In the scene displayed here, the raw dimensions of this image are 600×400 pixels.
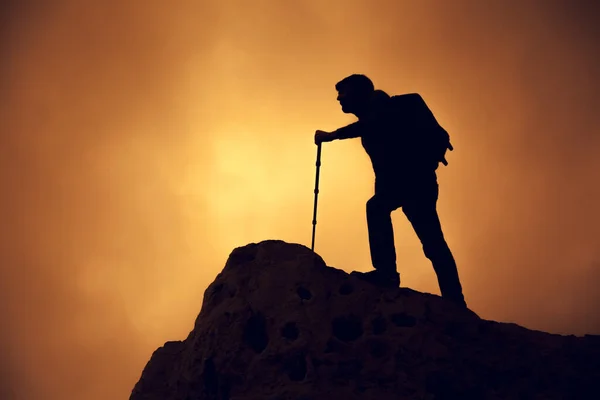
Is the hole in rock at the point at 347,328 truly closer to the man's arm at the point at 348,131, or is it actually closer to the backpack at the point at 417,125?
the man's arm at the point at 348,131

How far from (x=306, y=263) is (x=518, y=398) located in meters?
3.93

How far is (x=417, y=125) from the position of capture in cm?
1166

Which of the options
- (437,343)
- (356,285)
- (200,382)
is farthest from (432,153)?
(200,382)

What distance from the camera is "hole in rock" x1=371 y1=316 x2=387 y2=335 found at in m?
9.86

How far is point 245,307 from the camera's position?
10.1 metres

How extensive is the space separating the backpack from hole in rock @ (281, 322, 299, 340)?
4.24 m

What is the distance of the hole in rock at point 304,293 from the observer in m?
10.2

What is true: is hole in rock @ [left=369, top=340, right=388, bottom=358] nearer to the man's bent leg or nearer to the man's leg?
the man's bent leg

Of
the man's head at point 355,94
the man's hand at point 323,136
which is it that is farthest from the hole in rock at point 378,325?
the man's head at point 355,94

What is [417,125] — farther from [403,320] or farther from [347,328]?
[347,328]

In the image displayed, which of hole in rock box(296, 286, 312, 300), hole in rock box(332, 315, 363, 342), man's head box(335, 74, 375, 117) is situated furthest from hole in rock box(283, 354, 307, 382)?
man's head box(335, 74, 375, 117)

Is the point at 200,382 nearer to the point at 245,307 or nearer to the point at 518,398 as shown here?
the point at 245,307

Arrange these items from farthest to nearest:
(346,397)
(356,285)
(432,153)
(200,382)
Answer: (432,153), (356,285), (200,382), (346,397)

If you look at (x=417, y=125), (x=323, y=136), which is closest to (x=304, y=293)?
(x=323, y=136)
